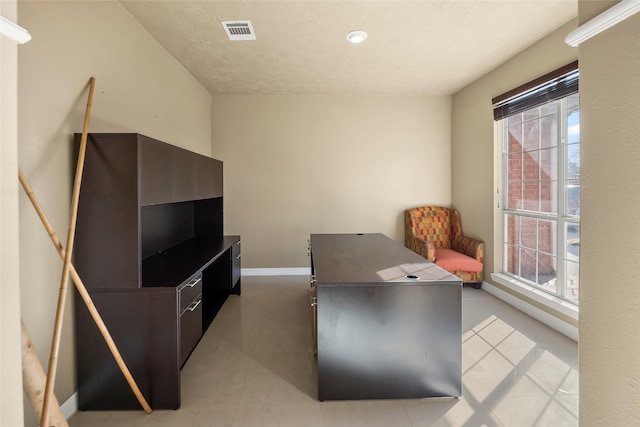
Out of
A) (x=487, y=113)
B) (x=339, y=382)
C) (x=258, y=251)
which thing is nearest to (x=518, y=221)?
(x=487, y=113)

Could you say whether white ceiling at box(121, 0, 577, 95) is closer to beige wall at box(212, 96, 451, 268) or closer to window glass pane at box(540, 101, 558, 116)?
beige wall at box(212, 96, 451, 268)

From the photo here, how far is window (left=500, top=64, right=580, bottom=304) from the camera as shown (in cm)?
293

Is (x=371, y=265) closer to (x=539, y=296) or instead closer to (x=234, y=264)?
(x=234, y=264)

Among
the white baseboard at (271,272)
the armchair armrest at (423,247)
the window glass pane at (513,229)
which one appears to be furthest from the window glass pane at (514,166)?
the white baseboard at (271,272)

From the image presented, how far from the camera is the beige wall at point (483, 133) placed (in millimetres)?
3078

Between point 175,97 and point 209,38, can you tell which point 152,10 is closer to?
point 209,38

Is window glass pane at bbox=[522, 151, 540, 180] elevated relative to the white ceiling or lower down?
lower down

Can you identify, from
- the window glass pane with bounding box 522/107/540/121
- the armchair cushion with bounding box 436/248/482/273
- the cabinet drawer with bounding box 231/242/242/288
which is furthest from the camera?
the armchair cushion with bounding box 436/248/482/273

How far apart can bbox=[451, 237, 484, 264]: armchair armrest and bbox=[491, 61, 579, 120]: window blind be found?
5.26ft

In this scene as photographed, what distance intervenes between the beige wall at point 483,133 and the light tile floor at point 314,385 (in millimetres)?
1256

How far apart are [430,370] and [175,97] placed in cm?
361

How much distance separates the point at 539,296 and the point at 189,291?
3279mm

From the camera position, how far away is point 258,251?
4848 millimetres

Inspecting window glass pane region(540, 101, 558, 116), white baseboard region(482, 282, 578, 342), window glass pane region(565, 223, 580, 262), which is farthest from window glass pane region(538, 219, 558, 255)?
window glass pane region(540, 101, 558, 116)
